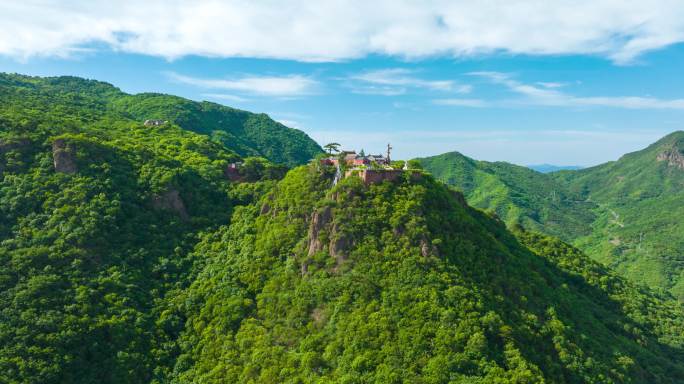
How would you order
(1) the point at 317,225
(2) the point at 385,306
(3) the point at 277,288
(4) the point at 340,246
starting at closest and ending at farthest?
(2) the point at 385,306 → (4) the point at 340,246 → (3) the point at 277,288 → (1) the point at 317,225

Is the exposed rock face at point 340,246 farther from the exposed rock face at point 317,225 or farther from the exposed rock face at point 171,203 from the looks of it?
the exposed rock face at point 171,203

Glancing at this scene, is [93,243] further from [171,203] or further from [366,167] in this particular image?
[366,167]

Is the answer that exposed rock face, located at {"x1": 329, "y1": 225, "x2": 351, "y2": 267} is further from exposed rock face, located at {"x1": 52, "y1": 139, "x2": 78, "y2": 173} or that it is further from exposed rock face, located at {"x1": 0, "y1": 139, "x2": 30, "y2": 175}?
exposed rock face, located at {"x1": 0, "y1": 139, "x2": 30, "y2": 175}

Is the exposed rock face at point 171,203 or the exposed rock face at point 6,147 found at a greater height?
the exposed rock face at point 6,147

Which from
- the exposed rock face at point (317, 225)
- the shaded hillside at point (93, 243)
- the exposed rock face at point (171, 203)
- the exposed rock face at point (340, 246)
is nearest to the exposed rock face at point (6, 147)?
the shaded hillside at point (93, 243)

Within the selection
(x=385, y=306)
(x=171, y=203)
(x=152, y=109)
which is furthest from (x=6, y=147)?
(x=152, y=109)

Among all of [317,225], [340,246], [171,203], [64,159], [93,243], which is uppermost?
[64,159]

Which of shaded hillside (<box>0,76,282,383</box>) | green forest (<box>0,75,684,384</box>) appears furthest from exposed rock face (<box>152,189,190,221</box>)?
green forest (<box>0,75,684,384</box>)
